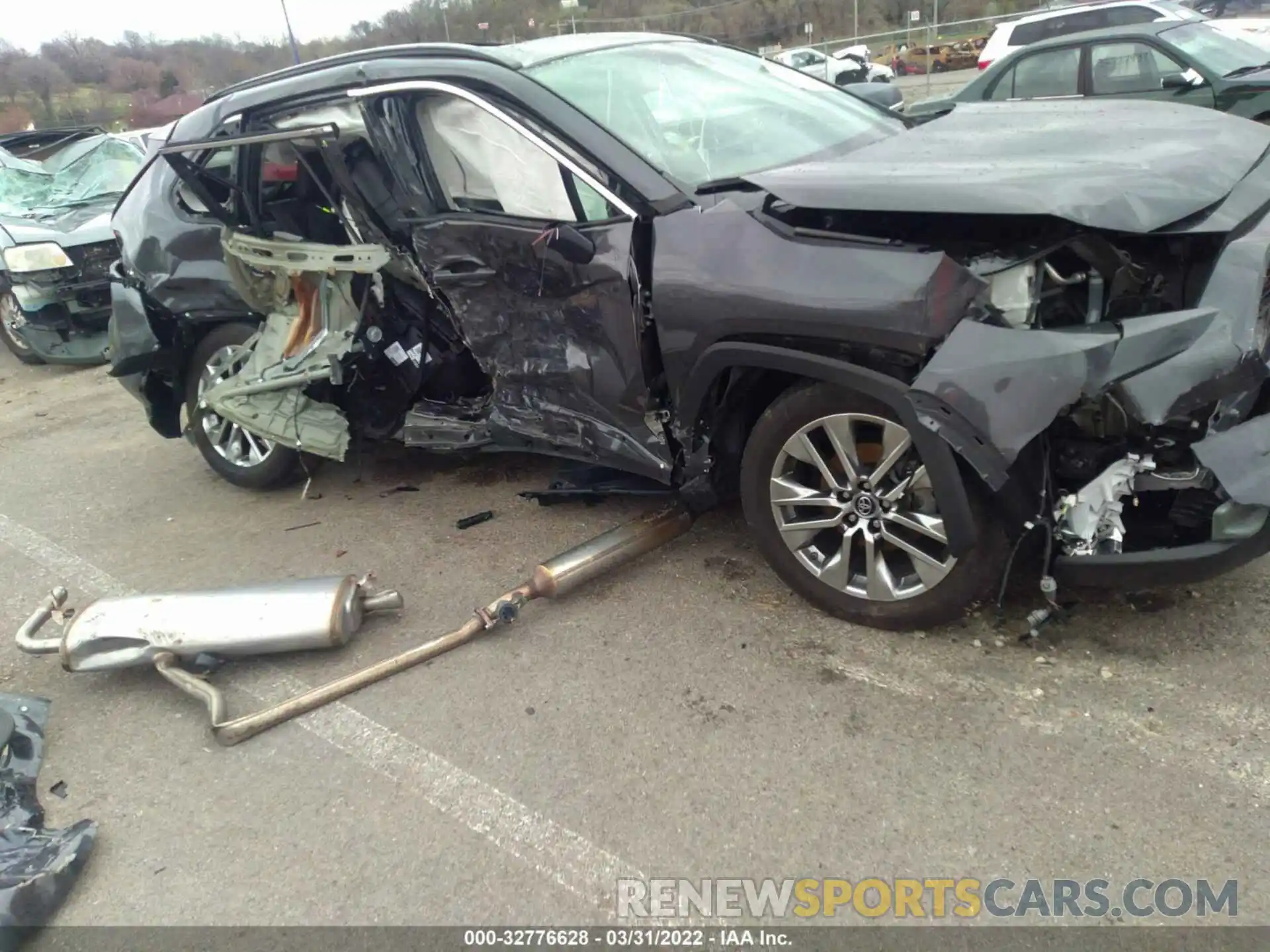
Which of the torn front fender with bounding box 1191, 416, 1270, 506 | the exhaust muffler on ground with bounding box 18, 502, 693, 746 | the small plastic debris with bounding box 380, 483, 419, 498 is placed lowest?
the small plastic debris with bounding box 380, 483, 419, 498

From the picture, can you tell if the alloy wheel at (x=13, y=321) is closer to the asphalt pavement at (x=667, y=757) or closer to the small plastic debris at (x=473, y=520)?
the asphalt pavement at (x=667, y=757)

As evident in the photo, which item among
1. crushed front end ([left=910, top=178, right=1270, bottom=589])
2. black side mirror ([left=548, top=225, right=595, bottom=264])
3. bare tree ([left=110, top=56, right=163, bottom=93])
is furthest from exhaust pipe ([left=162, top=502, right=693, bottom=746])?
bare tree ([left=110, top=56, right=163, bottom=93])

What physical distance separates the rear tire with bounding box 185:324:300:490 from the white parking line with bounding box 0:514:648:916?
1.65 meters

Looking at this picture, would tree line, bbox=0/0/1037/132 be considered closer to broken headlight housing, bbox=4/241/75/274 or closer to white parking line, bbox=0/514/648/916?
broken headlight housing, bbox=4/241/75/274

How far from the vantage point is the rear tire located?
473 centimetres

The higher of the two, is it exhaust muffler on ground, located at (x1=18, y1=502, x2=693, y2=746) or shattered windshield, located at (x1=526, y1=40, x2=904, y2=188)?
shattered windshield, located at (x1=526, y1=40, x2=904, y2=188)

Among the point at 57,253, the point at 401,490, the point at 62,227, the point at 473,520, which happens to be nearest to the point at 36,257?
the point at 57,253

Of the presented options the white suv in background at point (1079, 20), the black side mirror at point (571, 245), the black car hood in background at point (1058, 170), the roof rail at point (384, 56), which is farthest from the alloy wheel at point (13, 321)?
the white suv in background at point (1079, 20)

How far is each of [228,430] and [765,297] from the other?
3.31 meters

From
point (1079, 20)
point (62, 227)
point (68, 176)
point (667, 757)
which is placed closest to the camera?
point (667, 757)

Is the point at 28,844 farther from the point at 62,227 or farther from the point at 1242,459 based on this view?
the point at 62,227

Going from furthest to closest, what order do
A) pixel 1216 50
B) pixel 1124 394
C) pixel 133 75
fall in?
pixel 133 75 → pixel 1216 50 → pixel 1124 394

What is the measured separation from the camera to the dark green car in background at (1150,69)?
24.6ft

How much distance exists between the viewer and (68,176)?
30.6 ft
